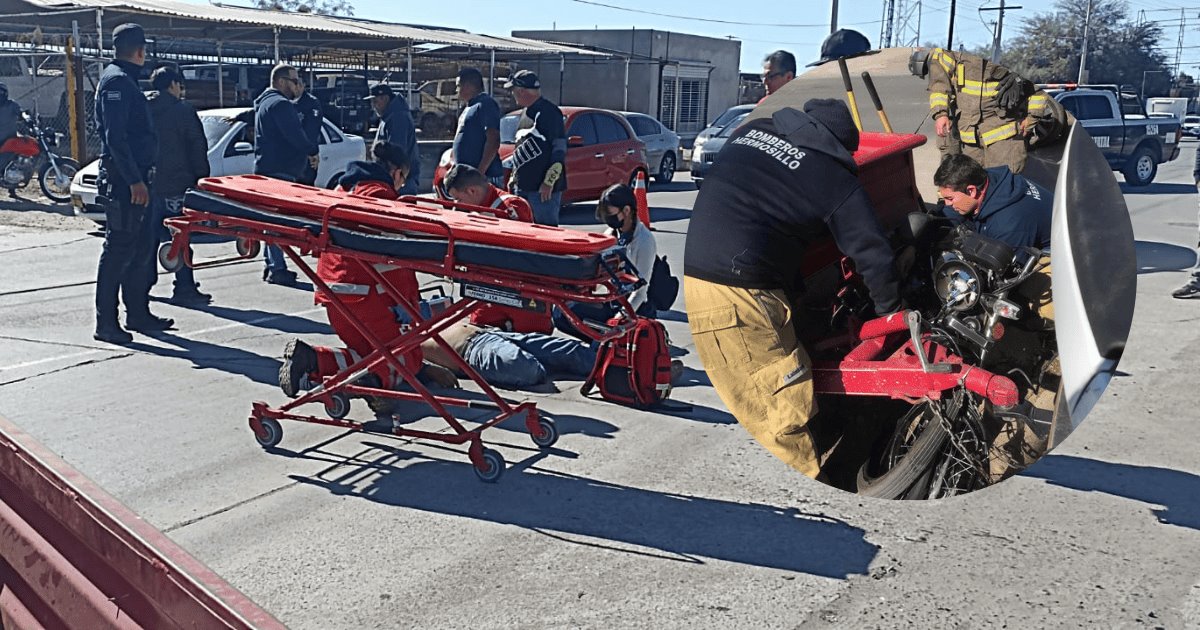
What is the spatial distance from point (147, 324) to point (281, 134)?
2.29 m

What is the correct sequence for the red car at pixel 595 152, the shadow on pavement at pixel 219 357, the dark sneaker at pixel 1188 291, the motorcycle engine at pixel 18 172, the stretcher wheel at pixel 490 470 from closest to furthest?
the stretcher wheel at pixel 490 470, the shadow on pavement at pixel 219 357, the dark sneaker at pixel 1188 291, the motorcycle engine at pixel 18 172, the red car at pixel 595 152

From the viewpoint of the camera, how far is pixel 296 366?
557 cm

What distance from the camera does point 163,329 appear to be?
7707mm

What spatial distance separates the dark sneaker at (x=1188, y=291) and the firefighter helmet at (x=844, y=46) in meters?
9.34

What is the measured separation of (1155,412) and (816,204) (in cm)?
619

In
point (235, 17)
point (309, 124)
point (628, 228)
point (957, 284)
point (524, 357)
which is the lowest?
point (524, 357)

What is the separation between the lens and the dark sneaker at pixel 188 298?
8703mm

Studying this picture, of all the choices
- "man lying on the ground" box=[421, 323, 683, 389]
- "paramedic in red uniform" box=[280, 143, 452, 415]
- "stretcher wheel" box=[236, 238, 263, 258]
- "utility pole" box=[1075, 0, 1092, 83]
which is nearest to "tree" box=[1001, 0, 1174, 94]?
"utility pole" box=[1075, 0, 1092, 83]

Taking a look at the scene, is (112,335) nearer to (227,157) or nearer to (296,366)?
(296,366)

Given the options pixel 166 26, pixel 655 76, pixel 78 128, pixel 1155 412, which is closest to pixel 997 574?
pixel 1155 412

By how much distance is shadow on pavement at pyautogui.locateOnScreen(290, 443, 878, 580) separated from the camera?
428 cm

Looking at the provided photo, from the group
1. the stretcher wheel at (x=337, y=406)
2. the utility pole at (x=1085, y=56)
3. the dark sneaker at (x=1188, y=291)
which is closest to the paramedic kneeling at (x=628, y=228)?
the stretcher wheel at (x=337, y=406)

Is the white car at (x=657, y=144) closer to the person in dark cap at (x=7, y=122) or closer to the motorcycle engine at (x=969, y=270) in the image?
the person in dark cap at (x=7, y=122)

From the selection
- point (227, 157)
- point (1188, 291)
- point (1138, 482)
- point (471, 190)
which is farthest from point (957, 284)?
point (227, 157)
